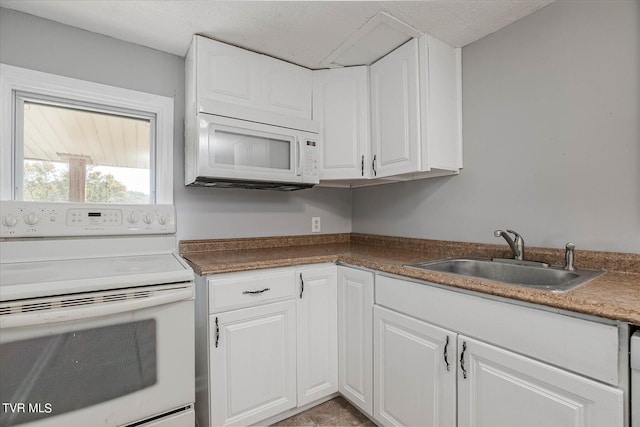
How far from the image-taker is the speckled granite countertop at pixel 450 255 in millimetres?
812

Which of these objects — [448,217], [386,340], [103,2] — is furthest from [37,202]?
[448,217]

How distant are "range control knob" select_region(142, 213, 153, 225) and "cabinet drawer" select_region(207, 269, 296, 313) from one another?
0.61 meters

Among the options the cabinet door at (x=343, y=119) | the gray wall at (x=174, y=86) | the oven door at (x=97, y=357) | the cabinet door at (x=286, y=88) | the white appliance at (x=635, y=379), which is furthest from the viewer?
the cabinet door at (x=343, y=119)

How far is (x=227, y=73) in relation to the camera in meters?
1.66

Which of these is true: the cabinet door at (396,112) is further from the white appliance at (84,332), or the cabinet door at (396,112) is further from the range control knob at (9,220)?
the range control knob at (9,220)

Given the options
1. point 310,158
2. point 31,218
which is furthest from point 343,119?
point 31,218

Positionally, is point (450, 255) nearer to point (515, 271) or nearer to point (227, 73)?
point (515, 271)

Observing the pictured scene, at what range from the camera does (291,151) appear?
5.94ft

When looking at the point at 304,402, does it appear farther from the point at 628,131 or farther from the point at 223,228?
the point at 628,131

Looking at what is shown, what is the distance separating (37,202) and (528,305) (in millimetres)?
2113

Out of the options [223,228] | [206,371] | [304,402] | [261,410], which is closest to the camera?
[206,371]

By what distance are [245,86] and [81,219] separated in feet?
3.68

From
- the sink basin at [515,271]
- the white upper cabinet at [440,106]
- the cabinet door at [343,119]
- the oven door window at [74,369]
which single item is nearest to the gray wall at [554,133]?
the white upper cabinet at [440,106]

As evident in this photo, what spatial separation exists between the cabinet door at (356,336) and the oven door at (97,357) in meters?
0.80
